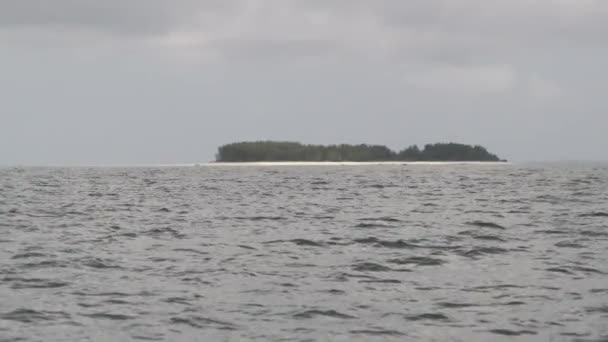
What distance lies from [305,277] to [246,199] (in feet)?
109

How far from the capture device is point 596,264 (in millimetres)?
19781

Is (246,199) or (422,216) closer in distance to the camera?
(422,216)

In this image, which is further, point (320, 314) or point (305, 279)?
point (305, 279)

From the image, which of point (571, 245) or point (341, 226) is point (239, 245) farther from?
point (571, 245)

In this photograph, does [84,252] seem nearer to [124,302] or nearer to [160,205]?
[124,302]

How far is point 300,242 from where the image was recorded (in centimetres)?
2508

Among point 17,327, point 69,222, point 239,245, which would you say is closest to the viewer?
point 17,327

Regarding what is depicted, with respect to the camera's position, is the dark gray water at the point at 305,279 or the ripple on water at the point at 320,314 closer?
the dark gray water at the point at 305,279

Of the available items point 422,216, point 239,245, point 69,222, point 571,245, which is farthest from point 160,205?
point 571,245

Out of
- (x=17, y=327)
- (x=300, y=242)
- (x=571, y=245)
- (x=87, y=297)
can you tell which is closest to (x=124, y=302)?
(x=87, y=297)

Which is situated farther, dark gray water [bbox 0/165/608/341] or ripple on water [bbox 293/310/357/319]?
ripple on water [bbox 293/310/357/319]

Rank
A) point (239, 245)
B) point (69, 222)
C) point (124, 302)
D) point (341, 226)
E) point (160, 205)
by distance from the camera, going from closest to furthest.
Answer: point (124, 302) → point (239, 245) → point (341, 226) → point (69, 222) → point (160, 205)

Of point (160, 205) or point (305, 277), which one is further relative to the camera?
point (160, 205)

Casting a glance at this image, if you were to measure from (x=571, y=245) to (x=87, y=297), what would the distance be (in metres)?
15.4
